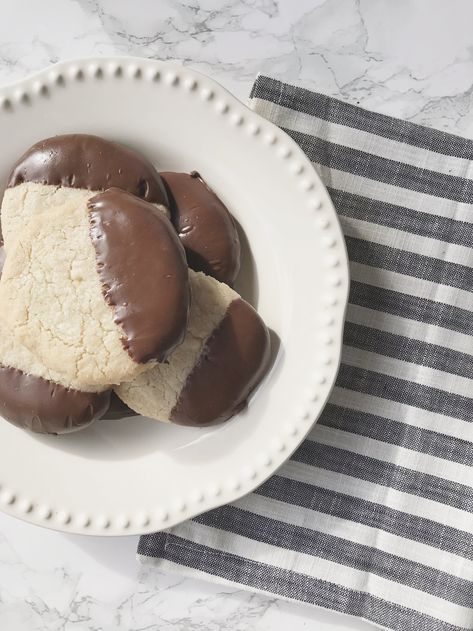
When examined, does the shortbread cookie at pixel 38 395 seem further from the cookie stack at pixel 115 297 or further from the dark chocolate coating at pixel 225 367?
the dark chocolate coating at pixel 225 367

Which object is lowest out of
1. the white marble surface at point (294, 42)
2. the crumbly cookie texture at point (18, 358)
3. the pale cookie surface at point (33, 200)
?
the crumbly cookie texture at point (18, 358)

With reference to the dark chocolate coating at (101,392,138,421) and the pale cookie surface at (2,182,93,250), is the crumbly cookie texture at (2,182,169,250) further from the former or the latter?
the dark chocolate coating at (101,392,138,421)

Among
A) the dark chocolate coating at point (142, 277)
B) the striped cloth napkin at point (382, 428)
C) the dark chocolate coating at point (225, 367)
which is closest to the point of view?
the dark chocolate coating at point (142, 277)

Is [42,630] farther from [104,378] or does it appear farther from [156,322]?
[156,322]

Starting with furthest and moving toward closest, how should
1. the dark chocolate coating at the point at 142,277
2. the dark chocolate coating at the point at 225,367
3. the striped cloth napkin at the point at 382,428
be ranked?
the striped cloth napkin at the point at 382,428
the dark chocolate coating at the point at 225,367
the dark chocolate coating at the point at 142,277

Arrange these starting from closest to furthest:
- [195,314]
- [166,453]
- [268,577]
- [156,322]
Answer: [156,322] → [195,314] → [166,453] → [268,577]

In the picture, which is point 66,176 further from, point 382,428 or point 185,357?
point 382,428

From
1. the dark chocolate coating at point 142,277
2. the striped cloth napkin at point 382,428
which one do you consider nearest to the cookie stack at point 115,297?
the dark chocolate coating at point 142,277

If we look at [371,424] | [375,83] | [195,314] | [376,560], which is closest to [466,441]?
[371,424]
